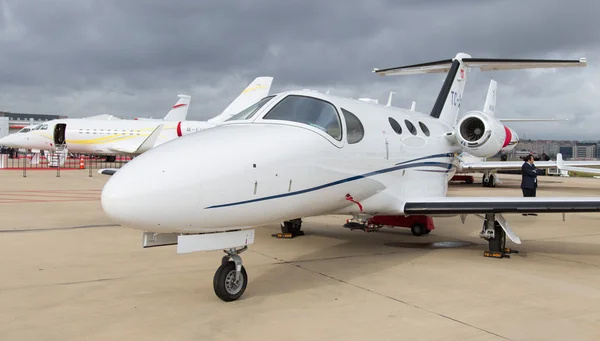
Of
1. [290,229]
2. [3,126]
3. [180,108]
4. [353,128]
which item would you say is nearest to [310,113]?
[353,128]

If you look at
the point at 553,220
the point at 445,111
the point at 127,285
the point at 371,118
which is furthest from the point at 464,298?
the point at 553,220

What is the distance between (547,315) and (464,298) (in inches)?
35.5

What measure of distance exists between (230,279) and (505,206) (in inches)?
182

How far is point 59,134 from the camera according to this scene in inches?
1522

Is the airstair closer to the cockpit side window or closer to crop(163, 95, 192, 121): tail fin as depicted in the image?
crop(163, 95, 192, 121): tail fin

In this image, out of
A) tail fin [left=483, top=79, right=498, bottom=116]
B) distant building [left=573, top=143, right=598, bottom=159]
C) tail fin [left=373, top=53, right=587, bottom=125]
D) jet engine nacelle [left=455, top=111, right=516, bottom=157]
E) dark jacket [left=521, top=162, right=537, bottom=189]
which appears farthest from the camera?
distant building [left=573, top=143, right=598, bottom=159]

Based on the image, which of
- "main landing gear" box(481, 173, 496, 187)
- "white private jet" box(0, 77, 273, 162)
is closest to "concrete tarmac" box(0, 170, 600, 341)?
"main landing gear" box(481, 173, 496, 187)

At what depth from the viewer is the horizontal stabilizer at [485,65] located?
37.9 ft

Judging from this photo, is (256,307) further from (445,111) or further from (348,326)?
(445,111)

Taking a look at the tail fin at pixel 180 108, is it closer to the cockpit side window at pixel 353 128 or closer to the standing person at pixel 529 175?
the standing person at pixel 529 175

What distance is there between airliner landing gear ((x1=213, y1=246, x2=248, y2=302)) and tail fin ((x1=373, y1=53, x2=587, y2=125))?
26.2 feet

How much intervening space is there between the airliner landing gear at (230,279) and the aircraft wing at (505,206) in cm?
362

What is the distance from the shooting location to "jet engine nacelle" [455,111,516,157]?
10.0 m

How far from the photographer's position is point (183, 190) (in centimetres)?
497
